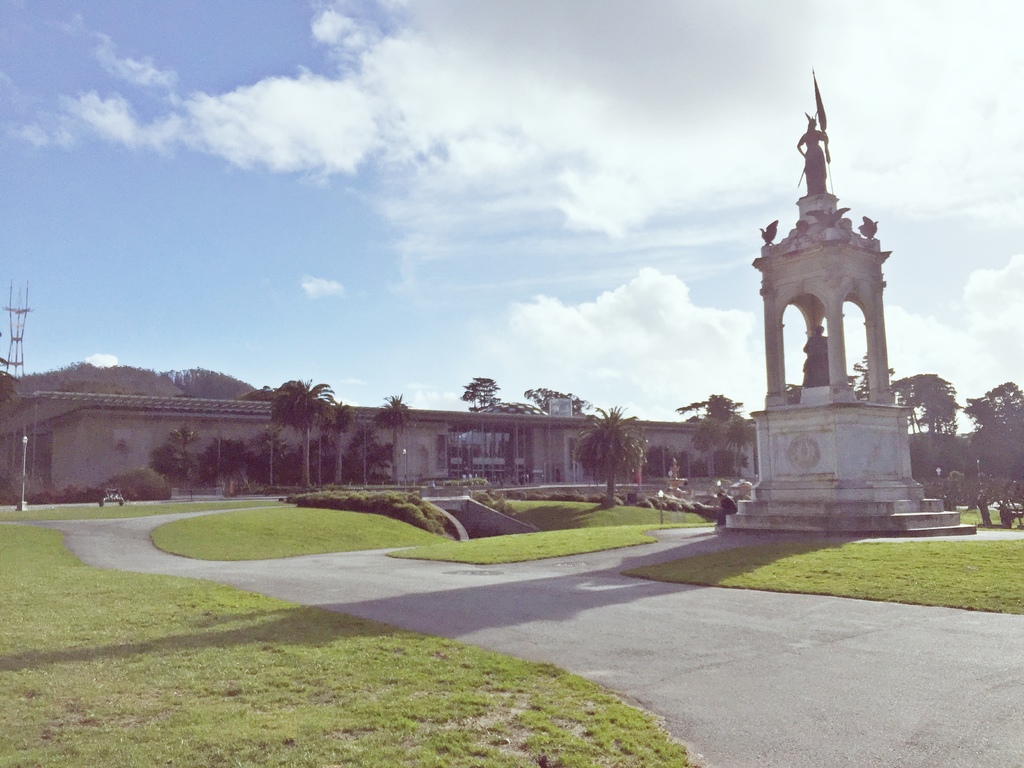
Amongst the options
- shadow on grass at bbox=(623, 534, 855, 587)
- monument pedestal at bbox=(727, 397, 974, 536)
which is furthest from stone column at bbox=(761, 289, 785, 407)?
shadow on grass at bbox=(623, 534, 855, 587)

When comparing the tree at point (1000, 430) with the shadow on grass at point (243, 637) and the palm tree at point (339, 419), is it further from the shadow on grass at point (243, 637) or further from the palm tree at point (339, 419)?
the shadow on grass at point (243, 637)

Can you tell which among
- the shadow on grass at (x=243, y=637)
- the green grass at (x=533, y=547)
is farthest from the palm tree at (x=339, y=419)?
the shadow on grass at (x=243, y=637)

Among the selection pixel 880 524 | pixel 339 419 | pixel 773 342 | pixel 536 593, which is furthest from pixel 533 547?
pixel 339 419

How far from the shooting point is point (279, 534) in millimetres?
31734

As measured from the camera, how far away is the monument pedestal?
1980 cm

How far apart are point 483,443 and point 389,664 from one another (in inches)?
4314

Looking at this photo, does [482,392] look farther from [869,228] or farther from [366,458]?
[869,228]

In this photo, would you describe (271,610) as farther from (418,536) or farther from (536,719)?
(418,536)

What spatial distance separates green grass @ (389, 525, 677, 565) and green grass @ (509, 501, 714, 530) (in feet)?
108

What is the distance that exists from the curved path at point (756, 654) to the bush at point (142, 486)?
177ft

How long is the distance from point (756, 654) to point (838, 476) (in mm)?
13302

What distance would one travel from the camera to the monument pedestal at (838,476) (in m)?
19.8

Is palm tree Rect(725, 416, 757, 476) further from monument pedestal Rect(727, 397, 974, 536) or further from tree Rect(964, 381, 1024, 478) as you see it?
monument pedestal Rect(727, 397, 974, 536)

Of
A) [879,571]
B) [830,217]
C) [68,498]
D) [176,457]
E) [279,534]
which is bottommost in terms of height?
[279,534]
